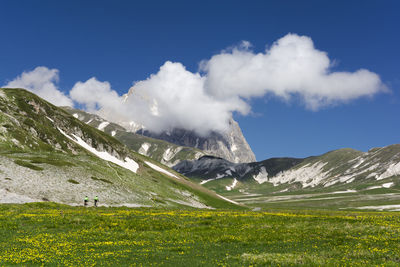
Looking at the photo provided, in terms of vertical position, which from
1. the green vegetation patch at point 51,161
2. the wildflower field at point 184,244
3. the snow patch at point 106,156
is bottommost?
the wildflower field at point 184,244

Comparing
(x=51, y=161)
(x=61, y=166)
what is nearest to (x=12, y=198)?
(x=61, y=166)

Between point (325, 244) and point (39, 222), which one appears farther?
point (39, 222)

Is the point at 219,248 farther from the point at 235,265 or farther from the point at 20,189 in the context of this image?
the point at 20,189

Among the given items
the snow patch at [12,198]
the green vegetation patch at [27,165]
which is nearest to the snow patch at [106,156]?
the green vegetation patch at [27,165]

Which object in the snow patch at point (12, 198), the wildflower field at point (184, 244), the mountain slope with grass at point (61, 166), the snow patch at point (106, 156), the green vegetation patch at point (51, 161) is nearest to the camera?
the wildflower field at point (184, 244)

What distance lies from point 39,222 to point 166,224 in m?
15.4

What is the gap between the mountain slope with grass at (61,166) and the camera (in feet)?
226

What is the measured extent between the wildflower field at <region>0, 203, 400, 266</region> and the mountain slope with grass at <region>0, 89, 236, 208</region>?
30.3m

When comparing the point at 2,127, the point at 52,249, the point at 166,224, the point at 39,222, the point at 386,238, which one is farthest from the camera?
the point at 2,127

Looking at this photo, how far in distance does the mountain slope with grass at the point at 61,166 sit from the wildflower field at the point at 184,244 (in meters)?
30.3

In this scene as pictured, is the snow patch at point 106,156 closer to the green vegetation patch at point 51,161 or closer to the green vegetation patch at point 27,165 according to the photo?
the green vegetation patch at point 51,161

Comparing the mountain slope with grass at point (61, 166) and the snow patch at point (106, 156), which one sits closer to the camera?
the mountain slope with grass at point (61, 166)

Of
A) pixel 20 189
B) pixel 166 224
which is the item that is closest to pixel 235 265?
pixel 166 224

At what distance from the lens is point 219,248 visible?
27.4 metres
